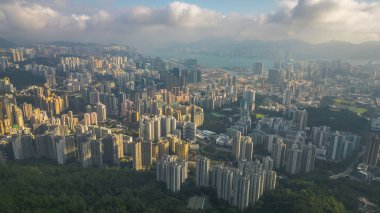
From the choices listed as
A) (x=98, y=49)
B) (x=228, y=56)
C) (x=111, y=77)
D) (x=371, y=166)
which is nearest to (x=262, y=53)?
(x=228, y=56)

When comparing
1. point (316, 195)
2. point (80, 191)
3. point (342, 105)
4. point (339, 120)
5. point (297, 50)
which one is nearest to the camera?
point (316, 195)

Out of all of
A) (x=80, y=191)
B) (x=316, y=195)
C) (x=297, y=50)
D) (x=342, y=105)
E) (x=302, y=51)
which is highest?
(x=297, y=50)

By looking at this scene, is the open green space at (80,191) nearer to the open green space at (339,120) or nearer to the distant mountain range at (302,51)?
the open green space at (339,120)

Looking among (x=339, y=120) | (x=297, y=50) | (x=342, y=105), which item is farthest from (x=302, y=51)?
(x=339, y=120)

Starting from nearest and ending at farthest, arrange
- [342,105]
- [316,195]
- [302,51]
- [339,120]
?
1. [316,195]
2. [339,120]
3. [342,105]
4. [302,51]

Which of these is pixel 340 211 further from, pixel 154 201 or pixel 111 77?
pixel 111 77

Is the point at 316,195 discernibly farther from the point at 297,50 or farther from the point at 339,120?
the point at 297,50

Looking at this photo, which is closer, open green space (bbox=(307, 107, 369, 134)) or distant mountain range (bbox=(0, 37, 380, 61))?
open green space (bbox=(307, 107, 369, 134))

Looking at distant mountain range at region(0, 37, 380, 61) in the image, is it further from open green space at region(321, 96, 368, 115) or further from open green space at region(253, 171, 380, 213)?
open green space at region(253, 171, 380, 213)

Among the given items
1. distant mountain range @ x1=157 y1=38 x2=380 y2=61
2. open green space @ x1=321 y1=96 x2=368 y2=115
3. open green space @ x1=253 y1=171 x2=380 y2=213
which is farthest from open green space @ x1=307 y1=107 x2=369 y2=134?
distant mountain range @ x1=157 y1=38 x2=380 y2=61

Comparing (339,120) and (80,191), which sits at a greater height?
(339,120)

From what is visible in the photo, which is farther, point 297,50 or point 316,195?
point 297,50
